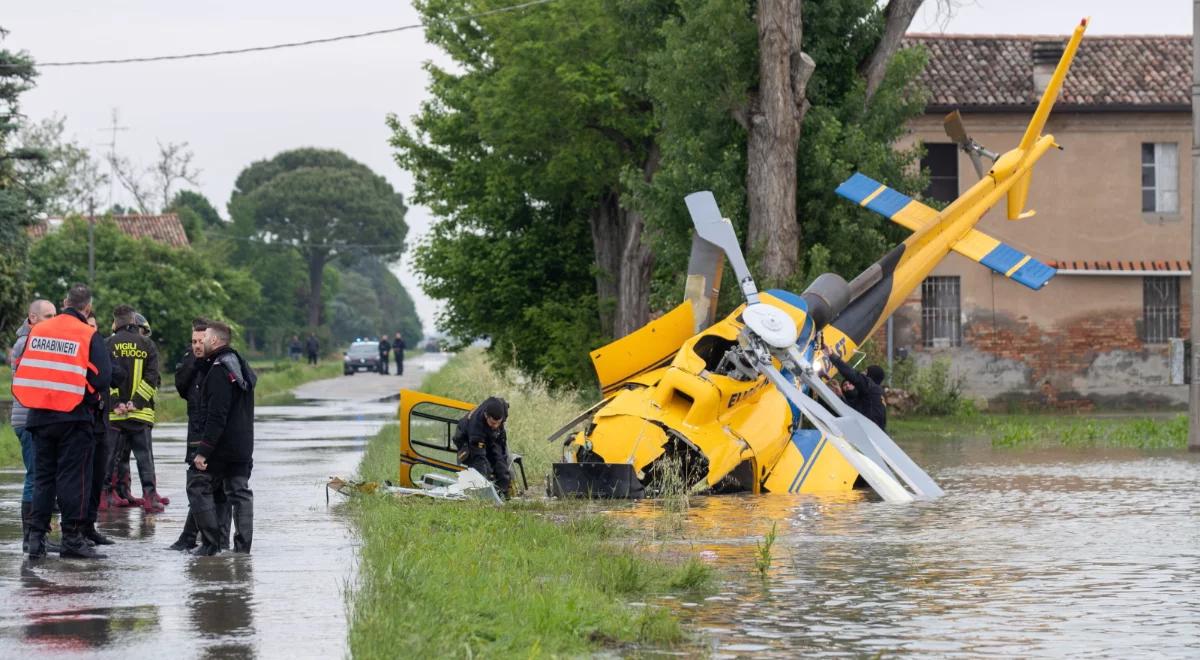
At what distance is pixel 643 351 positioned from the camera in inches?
789

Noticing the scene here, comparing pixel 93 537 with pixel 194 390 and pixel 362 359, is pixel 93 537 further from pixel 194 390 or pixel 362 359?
pixel 362 359

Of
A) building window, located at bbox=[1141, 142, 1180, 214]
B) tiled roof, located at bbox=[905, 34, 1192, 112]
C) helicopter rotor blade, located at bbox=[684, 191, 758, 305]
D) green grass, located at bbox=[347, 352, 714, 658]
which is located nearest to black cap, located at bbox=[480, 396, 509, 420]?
green grass, located at bbox=[347, 352, 714, 658]

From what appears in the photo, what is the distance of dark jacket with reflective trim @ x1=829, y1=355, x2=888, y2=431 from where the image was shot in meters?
20.5

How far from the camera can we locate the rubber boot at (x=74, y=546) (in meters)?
12.9

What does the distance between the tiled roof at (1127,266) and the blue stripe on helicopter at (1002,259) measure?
17.0 m

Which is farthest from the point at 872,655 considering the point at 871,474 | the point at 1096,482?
the point at 1096,482

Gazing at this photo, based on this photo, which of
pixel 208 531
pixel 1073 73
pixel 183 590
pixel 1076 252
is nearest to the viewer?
pixel 183 590

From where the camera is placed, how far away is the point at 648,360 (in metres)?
20.0

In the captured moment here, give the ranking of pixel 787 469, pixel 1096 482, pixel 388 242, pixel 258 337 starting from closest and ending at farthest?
pixel 787 469 → pixel 1096 482 → pixel 258 337 → pixel 388 242

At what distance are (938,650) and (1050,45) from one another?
3278 centimetres

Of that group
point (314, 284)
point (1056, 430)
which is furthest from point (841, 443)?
point (314, 284)

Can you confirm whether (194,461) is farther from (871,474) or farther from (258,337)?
(258,337)

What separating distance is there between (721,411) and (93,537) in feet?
23.9

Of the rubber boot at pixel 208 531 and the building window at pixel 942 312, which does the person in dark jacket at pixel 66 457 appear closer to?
the rubber boot at pixel 208 531
